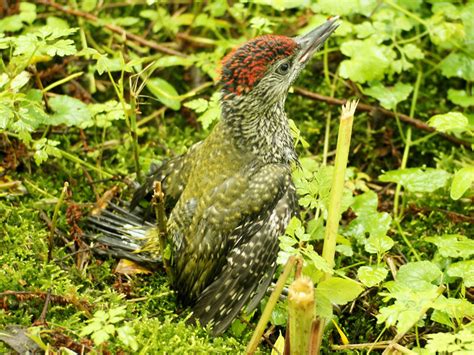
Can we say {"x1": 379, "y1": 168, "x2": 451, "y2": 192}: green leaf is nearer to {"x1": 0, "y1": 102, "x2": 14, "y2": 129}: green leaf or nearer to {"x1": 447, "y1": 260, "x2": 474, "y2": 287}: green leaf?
{"x1": 447, "y1": 260, "x2": 474, "y2": 287}: green leaf

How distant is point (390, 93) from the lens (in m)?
5.26

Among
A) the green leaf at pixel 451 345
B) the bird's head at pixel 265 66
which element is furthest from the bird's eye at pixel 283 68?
the green leaf at pixel 451 345

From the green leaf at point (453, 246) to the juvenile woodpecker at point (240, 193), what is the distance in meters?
0.85

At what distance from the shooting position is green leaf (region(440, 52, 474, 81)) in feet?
17.5

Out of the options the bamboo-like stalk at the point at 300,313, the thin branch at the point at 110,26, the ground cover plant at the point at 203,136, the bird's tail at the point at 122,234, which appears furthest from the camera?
the thin branch at the point at 110,26

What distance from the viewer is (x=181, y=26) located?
6.13 meters

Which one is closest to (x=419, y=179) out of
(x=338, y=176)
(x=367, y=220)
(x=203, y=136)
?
(x=367, y=220)

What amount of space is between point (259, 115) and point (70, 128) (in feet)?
5.49

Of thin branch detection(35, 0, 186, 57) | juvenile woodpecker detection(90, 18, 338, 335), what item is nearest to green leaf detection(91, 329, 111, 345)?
juvenile woodpecker detection(90, 18, 338, 335)

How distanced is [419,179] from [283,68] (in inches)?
44.9

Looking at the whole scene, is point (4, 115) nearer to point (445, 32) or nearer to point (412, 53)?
point (412, 53)

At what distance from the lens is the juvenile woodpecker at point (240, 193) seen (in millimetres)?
4031

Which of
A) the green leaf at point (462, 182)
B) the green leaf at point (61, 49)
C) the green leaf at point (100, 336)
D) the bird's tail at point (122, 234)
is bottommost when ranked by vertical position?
the bird's tail at point (122, 234)

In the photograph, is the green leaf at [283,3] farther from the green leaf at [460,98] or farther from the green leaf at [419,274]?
the green leaf at [419,274]
